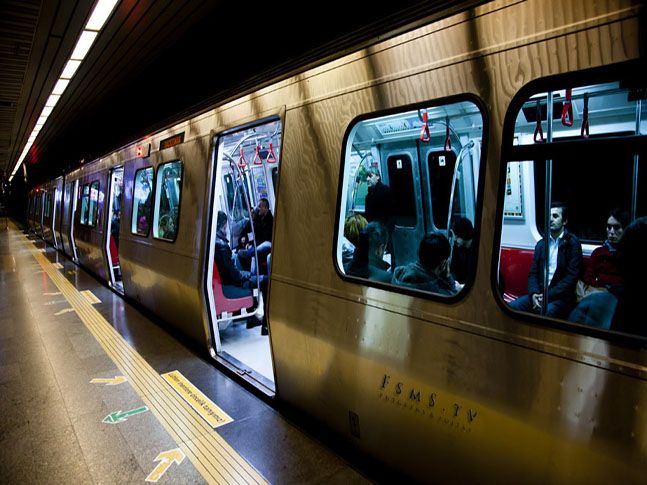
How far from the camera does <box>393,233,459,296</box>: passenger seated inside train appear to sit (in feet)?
7.03

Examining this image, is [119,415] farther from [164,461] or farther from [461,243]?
[461,243]

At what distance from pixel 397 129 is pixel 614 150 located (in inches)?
117

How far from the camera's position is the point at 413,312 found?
2.06m

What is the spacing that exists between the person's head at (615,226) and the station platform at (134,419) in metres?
1.81

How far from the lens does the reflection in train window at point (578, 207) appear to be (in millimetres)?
1498

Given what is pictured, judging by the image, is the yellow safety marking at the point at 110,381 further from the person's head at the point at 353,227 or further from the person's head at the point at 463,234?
the person's head at the point at 463,234

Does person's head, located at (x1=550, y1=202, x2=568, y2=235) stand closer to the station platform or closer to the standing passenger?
the standing passenger

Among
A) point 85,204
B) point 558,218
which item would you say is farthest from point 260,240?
point 85,204

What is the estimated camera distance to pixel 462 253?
2.62 meters

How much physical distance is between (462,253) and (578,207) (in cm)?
146

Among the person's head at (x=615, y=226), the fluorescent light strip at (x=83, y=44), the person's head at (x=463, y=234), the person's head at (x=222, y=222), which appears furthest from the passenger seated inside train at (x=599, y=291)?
the fluorescent light strip at (x=83, y=44)

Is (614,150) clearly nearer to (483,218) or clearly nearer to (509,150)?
(509,150)

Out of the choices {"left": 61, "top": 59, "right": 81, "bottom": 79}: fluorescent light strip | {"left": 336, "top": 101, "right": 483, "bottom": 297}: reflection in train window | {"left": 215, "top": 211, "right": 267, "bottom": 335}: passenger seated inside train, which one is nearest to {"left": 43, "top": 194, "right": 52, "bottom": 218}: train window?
{"left": 61, "top": 59, "right": 81, "bottom": 79}: fluorescent light strip

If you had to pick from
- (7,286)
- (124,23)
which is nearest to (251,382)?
(124,23)
